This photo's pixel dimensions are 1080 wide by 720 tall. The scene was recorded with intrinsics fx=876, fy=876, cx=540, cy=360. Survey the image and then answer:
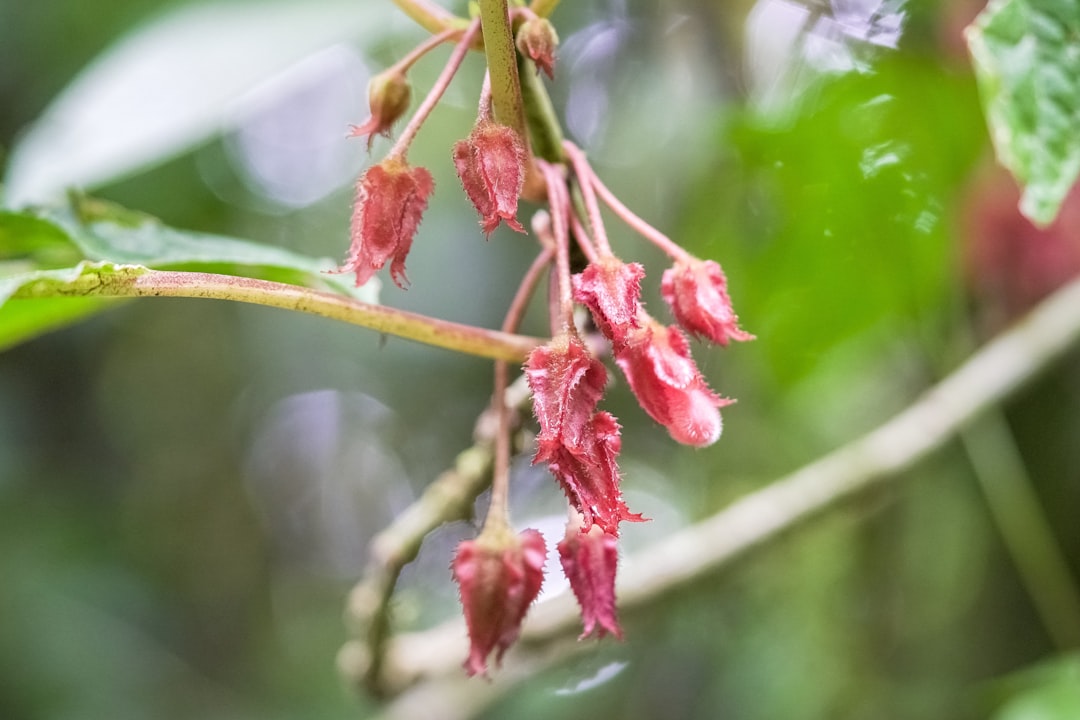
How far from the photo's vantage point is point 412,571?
2213 mm

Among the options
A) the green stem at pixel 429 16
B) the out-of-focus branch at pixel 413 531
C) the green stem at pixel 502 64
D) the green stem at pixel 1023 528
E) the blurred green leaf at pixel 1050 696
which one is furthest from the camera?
the green stem at pixel 1023 528

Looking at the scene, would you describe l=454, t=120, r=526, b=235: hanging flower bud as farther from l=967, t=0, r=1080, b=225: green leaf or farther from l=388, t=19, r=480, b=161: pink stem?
l=967, t=0, r=1080, b=225: green leaf

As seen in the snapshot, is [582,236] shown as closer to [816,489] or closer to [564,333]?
[564,333]

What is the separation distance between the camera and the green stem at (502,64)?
0.36 meters

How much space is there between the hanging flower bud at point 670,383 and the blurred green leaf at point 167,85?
0.66 m

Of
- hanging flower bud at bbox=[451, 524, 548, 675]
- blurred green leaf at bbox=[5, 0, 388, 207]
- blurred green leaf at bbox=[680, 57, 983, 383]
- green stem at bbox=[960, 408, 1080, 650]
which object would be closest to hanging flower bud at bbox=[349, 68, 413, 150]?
hanging flower bud at bbox=[451, 524, 548, 675]

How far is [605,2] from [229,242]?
1374 millimetres

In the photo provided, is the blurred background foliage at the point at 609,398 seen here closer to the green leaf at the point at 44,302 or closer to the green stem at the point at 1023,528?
the green stem at the point at 1023,528

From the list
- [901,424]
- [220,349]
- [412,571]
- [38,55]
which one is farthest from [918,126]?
[220,349]

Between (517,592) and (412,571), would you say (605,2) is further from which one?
(517,592)

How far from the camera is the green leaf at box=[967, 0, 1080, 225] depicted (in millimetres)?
455

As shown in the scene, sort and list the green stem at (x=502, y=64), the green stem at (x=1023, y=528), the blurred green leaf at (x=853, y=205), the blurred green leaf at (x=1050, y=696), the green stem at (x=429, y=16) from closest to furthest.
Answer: the green stem at (x=502, y=64), the green stem at (x=429, y=16), the blurred green leaf at (x=1050, y=696), the blurred green leaf at (x=853, y=205), the green stem at (x=1023, y=528)

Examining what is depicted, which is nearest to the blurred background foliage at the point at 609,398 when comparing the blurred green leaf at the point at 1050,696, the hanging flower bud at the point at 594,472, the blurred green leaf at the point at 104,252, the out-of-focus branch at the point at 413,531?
the blurred green leaf at the point at 1050,696

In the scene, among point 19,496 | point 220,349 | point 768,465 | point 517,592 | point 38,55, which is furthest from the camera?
point 220,349
